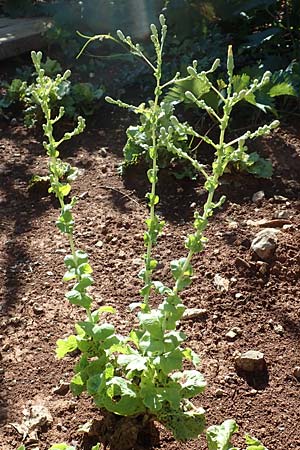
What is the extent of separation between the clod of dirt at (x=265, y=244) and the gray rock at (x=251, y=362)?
0.58 m

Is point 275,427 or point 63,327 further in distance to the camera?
point 63,327

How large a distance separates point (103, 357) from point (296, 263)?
121 cm

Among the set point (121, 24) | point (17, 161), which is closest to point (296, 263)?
point (17, 161)

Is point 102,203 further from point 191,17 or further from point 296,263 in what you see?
point 191,17

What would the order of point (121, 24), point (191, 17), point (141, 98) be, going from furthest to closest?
point (121, 24) < point (191, 17) < point (141, 98)

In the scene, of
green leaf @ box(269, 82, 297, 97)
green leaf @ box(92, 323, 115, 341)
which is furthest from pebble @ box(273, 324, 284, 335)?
green leaf @ box(269, 82, 297, 97)

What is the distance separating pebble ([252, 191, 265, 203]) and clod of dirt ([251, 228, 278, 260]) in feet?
1.25

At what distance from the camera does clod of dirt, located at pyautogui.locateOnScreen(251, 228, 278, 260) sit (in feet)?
9.87

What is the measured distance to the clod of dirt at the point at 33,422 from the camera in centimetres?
231

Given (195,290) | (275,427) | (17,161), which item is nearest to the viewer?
(275,427)

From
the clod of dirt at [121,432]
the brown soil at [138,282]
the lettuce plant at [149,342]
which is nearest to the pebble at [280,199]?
the brown soil at [138,282]

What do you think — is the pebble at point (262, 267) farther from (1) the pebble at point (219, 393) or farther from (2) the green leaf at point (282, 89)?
(2) the green leaf at point (282, 89)

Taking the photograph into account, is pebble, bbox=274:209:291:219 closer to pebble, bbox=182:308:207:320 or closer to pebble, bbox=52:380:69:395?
pebble, bbox=182:308:207:320

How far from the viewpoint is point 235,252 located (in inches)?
122
